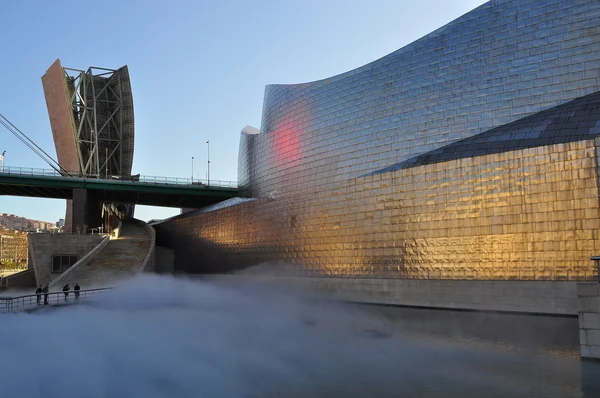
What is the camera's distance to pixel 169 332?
15641 millimetres

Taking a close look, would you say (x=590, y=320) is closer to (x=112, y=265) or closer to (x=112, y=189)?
(x=112, y=265)

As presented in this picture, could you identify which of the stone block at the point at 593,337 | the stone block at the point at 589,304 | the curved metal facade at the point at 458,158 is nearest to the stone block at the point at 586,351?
the stone block at the point at 593,337

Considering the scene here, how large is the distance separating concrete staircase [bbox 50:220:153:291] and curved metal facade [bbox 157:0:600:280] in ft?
27.4

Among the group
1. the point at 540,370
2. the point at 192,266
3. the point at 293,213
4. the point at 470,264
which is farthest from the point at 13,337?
the point at 192,266

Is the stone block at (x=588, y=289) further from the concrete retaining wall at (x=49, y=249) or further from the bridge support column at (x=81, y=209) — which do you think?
the bridge support column at (x=81, y=209)

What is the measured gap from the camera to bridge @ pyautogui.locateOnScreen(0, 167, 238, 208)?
4266 cm

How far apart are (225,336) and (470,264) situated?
39.9 ft

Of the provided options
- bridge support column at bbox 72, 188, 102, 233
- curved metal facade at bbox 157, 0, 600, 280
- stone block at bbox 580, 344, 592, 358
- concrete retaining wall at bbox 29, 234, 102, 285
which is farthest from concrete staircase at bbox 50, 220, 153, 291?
stone block at bbox 580, 344, 592, 358

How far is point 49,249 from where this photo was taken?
34.4 m

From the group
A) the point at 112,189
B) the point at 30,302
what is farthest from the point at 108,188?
the point at 30,302

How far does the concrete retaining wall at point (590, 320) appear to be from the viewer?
1189 centimetres

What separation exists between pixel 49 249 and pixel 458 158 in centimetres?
2649

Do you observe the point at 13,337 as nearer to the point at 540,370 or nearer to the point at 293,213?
the point at 540,370

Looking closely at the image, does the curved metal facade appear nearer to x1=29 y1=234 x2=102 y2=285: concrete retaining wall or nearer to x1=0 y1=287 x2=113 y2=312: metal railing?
x1=29 y1=234 x2=102 y2=285: concrete retaining wall
